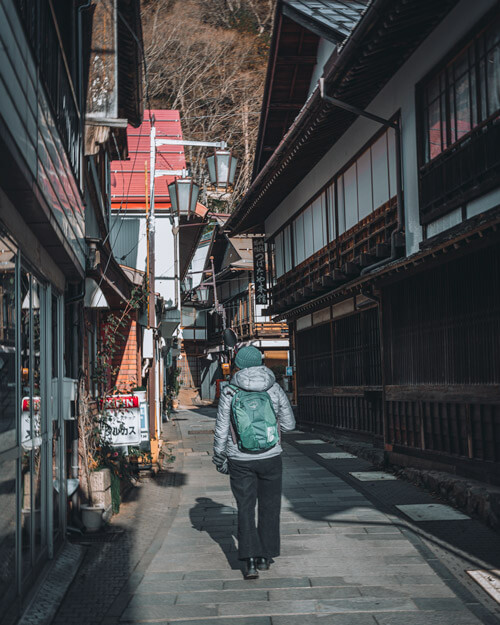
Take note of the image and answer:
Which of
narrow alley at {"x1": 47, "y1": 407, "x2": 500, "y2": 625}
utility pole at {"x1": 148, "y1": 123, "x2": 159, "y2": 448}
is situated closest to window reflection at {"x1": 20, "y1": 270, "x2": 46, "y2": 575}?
narrow alley at {"x1": 47, "y1": 407, "x2": 500, "y2": 625}

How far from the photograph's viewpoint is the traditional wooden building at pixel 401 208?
969 centimetres

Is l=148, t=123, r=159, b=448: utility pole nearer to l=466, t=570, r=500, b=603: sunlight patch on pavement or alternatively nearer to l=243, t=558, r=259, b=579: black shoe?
l=243, t=558, r=259, b=579: black shoe

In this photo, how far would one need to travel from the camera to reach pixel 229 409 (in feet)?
22.5

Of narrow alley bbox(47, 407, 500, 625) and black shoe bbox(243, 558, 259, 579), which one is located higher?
black shoe bbox(243, 558, 259, 579)

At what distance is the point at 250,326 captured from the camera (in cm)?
4638

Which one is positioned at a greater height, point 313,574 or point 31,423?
point 31,423

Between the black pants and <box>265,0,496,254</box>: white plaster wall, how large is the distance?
647 centimetres

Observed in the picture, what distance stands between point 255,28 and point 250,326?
18.6 m

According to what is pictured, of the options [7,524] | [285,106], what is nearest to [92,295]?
[7,524]

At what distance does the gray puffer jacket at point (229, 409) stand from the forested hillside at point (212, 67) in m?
35.3

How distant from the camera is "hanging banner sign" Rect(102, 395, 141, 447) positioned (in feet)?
33.1

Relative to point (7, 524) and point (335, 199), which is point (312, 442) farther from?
point (7, 524)

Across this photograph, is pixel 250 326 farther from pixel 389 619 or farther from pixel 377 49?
pixel 389 619

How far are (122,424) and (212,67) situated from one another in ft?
121
